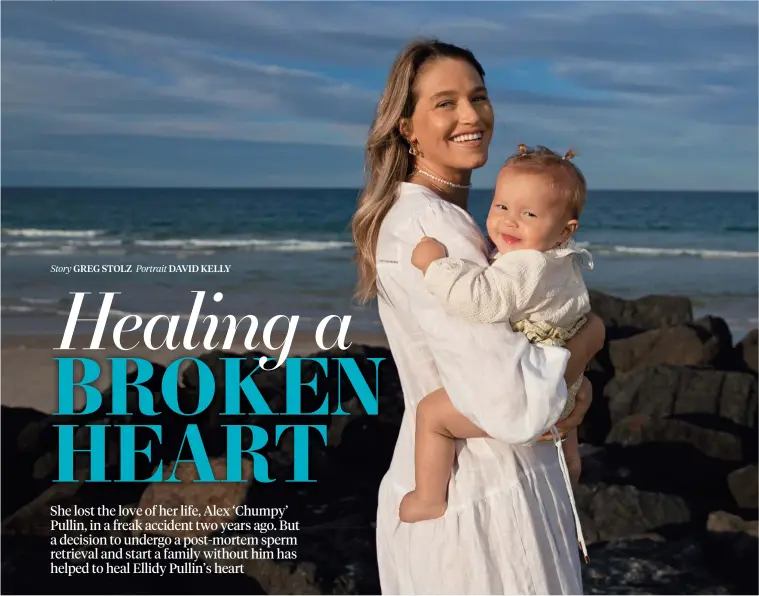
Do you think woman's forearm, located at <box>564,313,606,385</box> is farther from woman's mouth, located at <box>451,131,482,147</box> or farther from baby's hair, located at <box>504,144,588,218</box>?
woman's mouth, located at <box>451,131,482,147</box>

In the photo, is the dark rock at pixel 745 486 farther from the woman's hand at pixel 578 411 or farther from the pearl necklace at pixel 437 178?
the pearl necklace at pixel 437 178

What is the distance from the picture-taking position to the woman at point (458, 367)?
2.01m

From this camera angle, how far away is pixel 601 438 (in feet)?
27.4

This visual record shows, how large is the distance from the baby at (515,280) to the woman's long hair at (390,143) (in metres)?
0.25

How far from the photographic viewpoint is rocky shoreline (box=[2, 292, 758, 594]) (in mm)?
5812

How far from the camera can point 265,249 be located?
83.7 feet

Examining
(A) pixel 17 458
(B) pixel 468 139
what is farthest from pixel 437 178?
(A) pixel 17 458

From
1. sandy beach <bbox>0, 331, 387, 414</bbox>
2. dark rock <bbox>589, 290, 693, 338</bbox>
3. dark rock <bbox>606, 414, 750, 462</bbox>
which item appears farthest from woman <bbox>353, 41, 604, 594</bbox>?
dark rock <bbox>589, 290, 693, 338</bbox>

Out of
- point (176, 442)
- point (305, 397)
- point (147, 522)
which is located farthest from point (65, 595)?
point (305, 397)

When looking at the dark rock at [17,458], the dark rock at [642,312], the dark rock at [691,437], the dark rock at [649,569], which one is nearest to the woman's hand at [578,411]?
the dark rock at [649,569]

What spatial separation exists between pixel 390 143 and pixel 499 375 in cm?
68

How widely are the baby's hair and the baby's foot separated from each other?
698mm

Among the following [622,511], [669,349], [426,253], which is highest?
[669,349]

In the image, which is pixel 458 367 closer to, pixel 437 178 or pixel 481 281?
pixel 481 281
